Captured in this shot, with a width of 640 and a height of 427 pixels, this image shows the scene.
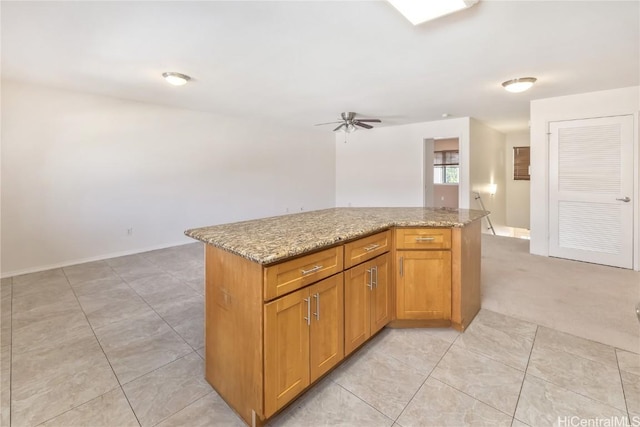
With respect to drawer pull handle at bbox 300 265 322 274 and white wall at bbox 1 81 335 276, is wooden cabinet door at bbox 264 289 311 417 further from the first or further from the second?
white wall at bbox 1 81 335 276

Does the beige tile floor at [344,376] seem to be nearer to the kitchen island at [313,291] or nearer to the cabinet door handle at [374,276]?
the kitchen island at [313,291]

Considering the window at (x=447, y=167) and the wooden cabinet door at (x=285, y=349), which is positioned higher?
the window at (x=447, y=167)

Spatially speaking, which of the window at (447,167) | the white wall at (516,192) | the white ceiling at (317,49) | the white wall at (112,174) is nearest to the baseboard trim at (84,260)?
the white wall at (112,174)

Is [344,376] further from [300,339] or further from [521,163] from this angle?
[521,163]

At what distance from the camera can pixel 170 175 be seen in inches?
192

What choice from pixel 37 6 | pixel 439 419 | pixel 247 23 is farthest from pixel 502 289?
pixel 37 6

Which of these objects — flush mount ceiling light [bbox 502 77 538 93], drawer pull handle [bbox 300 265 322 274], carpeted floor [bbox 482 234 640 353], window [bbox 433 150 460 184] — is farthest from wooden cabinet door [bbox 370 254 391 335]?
window [bbox 433 150 460 184]

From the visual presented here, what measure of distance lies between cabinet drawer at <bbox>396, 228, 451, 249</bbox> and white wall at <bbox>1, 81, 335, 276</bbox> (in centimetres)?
417

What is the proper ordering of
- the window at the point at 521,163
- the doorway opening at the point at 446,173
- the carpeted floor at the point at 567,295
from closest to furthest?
1. the carpeted floor at the point at 567,295
2. the window at the point at 521,163
3. the doorway opening at the point at 446,173

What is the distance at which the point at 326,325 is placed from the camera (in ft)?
5.27

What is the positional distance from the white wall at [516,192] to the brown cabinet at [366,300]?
24.8ft

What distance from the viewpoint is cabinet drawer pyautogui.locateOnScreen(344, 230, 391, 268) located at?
174 centimetres

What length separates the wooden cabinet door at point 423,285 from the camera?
2168 millimetres

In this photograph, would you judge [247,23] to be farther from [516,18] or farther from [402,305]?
[402,305]
